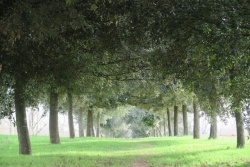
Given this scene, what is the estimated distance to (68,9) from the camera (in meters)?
7.60

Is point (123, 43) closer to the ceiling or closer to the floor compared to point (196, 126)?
closer to the ceiling

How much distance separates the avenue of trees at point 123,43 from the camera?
279 inches

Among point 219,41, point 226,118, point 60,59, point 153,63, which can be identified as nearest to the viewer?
point 219,41

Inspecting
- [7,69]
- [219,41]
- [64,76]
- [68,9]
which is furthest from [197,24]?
[7,69]

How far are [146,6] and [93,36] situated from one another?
2513 millimetres

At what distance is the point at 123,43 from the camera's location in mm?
10266

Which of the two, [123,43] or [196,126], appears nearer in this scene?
[123,43]

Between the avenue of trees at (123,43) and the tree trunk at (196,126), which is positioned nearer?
the avenue of trees at (123,43)

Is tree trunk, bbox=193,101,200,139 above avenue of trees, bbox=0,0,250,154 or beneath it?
beneath

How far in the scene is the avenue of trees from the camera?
708 cm

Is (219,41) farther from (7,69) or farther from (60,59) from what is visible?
(7,69)

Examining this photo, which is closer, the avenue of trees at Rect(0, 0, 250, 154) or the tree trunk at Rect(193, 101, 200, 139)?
the avenue of trees at Rect(0, 0, 250, 154)

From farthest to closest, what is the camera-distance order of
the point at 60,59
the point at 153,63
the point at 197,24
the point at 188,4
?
the point at 153,63, the point at 60,59, the point at 197,24, the point at 188,4

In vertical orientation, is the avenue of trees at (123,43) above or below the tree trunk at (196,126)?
above
